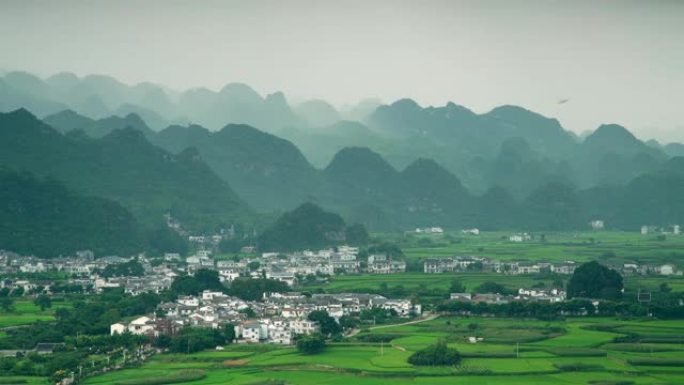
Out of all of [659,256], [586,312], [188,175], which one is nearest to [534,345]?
[586,312]

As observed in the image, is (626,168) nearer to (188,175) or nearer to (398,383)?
(188,175)

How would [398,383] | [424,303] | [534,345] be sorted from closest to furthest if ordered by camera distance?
[398,383] < [534,345] < [424,303]

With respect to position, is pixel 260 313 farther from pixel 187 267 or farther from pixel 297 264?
pixel 297 264

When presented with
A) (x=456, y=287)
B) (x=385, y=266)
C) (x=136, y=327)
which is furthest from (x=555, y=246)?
(x=136, y=327)

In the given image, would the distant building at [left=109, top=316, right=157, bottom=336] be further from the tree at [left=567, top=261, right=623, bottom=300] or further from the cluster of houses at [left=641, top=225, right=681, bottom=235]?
the cluster of houses at [left=641, top=225, right=681, bottom=235]

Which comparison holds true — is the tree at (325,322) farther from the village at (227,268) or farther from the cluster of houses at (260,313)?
the village at (227,268)

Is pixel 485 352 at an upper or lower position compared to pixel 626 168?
lower

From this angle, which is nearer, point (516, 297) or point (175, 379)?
point (175, 379)
